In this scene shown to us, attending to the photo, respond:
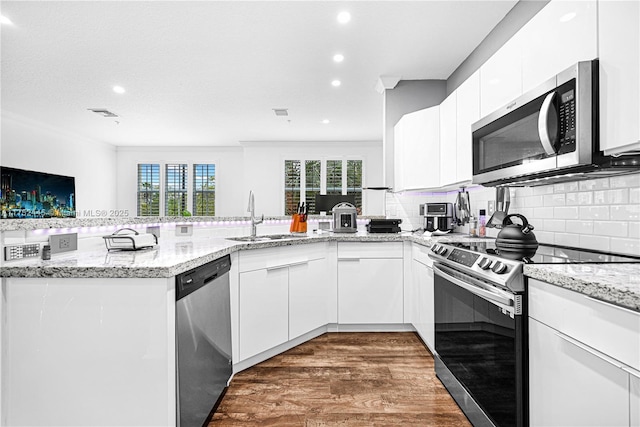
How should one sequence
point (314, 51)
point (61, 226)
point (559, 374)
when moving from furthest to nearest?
point (314, 51), point (61, 226), point (559, 374)

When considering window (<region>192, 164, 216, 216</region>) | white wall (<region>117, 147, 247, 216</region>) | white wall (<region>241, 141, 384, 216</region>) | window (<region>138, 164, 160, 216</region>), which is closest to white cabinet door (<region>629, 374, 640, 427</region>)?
white wall (<region>241, 141, 384, 216</region>)

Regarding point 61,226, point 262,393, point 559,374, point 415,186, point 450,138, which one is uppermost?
point 450,138

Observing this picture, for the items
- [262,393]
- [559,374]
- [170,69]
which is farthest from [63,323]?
[170,69]

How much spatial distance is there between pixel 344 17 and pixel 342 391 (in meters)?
2.59

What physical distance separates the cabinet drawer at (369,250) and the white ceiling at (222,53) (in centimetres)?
175

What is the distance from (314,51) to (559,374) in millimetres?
3068

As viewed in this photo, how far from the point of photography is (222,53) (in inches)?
131

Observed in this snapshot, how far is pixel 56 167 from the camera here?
6652 millimetres

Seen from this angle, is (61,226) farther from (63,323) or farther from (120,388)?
(120,388)

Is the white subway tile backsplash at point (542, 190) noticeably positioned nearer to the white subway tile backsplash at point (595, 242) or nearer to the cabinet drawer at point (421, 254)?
the white subway tile backsplash at point (595, 242)

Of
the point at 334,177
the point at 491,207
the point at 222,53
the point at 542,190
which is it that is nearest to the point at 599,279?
the point at 542,190

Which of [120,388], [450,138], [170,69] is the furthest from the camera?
[170,69]

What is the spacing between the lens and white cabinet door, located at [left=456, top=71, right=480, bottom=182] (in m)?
2.29

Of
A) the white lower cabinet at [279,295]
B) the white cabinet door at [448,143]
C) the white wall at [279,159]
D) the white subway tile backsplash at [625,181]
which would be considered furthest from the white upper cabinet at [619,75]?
the white wall at [279,159]
